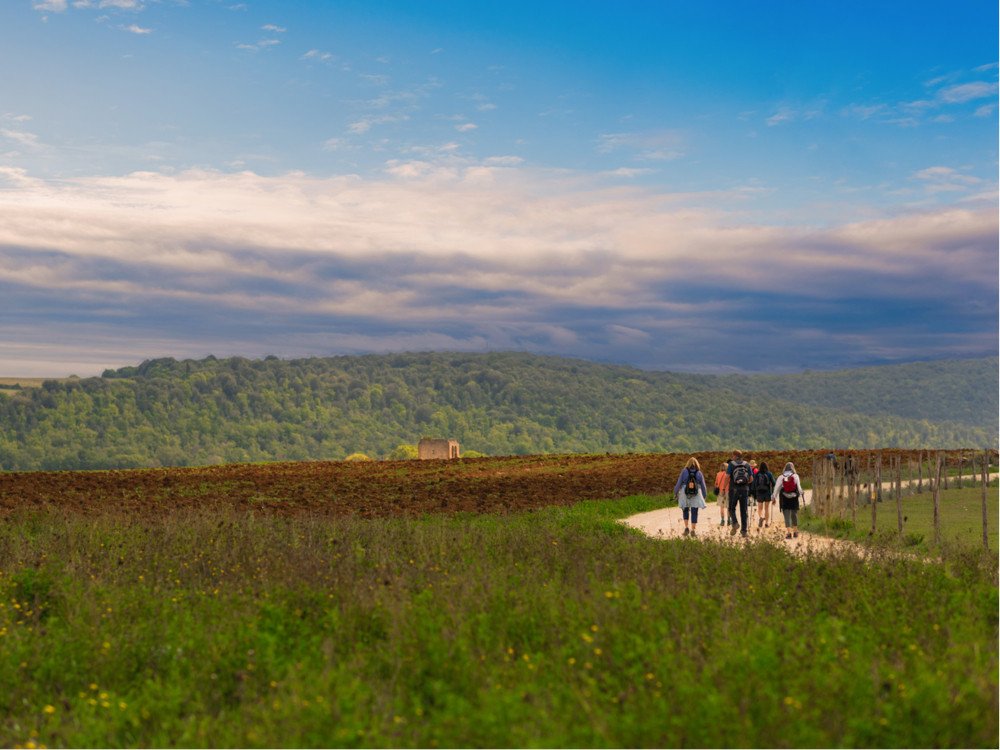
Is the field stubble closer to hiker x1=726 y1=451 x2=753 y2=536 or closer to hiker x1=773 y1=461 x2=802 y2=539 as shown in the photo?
hiker x1=726 y1=451 x2=753 y2=536

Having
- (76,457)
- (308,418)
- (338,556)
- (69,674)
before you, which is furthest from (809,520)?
(308,418)

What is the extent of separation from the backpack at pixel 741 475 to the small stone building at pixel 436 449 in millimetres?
31861

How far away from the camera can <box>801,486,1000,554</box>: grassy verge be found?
1394 cm

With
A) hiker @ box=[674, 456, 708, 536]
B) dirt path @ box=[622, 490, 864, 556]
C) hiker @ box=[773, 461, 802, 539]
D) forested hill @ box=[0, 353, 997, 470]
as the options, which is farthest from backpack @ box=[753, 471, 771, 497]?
forested hill @ box=[0, 353, 997, 470]

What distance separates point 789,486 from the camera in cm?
1691

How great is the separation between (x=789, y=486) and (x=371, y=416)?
127693 millimetres

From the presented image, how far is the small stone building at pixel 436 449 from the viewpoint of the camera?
158 feet

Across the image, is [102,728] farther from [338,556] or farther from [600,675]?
[338,556]

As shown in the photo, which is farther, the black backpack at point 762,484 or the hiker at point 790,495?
the black backpack at point 762,484

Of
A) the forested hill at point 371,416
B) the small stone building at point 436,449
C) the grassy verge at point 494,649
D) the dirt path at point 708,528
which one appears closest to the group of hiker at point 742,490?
the dirt path at point 708,528

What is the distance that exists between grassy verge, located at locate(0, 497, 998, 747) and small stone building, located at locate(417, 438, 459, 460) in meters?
36.4

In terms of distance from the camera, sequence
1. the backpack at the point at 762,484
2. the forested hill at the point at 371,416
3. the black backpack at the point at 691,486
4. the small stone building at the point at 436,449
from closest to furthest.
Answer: the black backpack at the point at 691,486
the backpack at the point at 762,484
the small stone building at the point at 436,449
the forested hill at the point at 371,416

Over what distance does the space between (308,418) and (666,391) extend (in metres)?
81.9

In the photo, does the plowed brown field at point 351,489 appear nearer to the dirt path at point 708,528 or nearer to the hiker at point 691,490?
the dirt path at point 708,528
